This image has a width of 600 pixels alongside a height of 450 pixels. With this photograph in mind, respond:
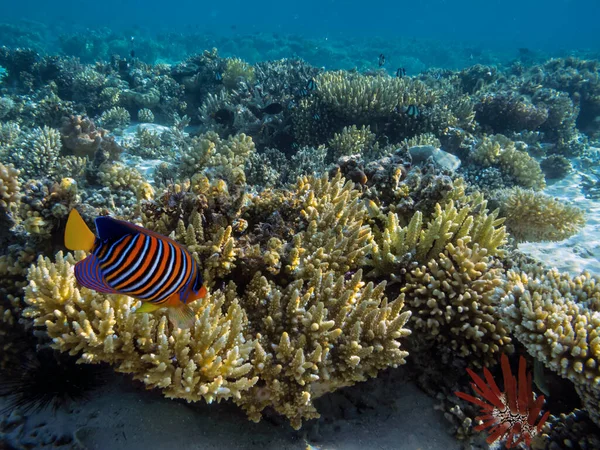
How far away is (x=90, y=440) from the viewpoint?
2.29m

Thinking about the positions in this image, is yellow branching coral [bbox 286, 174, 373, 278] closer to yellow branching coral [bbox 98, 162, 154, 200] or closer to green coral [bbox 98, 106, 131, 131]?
yellow branching coral [bbox 98, 162, 154, 200]

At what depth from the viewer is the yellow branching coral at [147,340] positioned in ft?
7.14

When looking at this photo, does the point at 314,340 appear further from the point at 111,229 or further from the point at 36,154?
the point at 36,154

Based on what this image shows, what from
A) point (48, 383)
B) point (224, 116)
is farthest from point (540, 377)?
point (224, 116)

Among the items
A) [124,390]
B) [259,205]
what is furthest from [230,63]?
[124,390]

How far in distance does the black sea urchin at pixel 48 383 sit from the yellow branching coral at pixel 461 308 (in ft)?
9.00

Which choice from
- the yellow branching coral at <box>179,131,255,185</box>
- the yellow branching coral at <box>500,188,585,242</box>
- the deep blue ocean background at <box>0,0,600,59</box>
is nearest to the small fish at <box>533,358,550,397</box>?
the yellow branching coral at <box>500,188,585,242</box>

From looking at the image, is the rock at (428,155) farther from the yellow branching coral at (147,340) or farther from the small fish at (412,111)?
the yellow branching coral at (147,340)

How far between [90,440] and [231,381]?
992mm

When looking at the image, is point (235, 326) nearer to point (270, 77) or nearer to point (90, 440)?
point (90, 440)

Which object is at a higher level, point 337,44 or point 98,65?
point 337,44

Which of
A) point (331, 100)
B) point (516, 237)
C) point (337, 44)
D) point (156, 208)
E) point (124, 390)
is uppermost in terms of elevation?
point (337, 44)

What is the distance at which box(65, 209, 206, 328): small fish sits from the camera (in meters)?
1.34

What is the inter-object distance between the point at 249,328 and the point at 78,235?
5.67 feet
